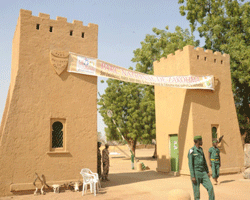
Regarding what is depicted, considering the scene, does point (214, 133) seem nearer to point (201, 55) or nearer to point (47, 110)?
point (201, 55)

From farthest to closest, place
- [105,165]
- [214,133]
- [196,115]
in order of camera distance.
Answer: [214,133]
[196,115]
[105,165]

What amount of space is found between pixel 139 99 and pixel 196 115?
1620cm

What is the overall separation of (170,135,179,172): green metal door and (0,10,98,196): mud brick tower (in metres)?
5.42

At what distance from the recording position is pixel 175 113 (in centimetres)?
1426

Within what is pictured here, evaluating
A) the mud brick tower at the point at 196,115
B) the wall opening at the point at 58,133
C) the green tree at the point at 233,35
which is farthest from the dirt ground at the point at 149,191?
the green tree at the point at 233,35

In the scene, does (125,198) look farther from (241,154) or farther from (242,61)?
(242,61)

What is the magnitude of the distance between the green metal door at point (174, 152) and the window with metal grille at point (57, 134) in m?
6.63

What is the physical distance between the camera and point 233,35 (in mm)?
20281

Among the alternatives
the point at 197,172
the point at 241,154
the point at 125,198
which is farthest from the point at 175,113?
the point at 197,172

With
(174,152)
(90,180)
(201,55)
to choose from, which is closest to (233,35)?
(201,55)

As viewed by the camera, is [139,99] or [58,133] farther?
[139,99]

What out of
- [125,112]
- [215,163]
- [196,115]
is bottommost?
[215,163]

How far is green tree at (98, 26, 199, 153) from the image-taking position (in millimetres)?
25375

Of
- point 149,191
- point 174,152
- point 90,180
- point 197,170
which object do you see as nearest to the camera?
point 197,170
